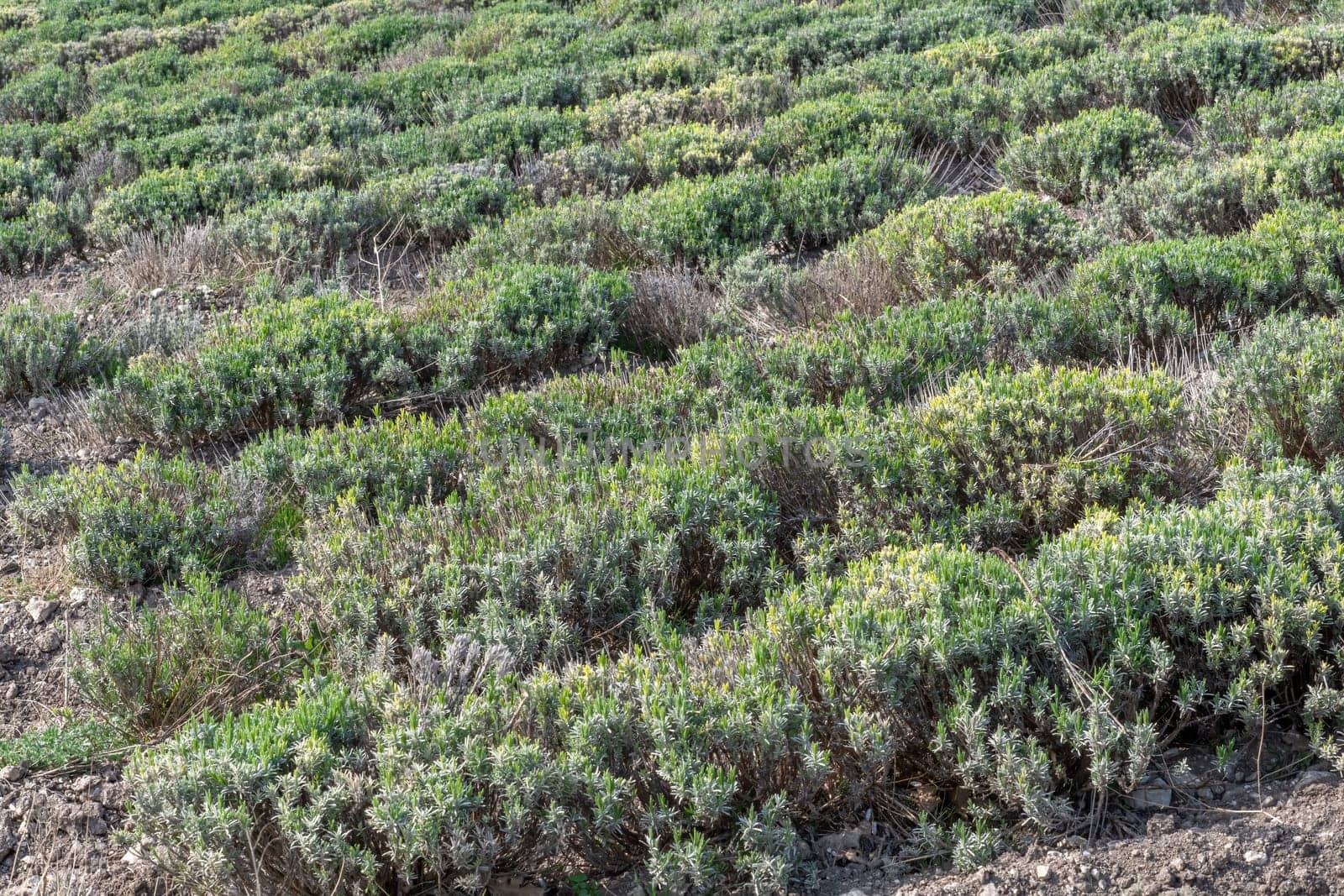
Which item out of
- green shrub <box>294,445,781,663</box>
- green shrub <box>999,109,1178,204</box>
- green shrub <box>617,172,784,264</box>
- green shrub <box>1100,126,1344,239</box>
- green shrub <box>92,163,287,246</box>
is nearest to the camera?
green shrub <box>294,445,781,663</box>

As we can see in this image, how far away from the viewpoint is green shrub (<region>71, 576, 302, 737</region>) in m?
3.62

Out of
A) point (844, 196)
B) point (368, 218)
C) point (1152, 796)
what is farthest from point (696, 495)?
point (368, 218)

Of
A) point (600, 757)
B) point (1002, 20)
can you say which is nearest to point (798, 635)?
point (600, 757)

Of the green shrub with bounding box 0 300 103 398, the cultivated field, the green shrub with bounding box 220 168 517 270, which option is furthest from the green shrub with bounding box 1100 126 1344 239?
the green shrub with bounding box 0 300 103 398

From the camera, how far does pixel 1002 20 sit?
38.2 ft

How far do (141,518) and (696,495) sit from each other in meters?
2.44

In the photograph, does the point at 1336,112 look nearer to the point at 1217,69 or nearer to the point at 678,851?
the point at 1217,69

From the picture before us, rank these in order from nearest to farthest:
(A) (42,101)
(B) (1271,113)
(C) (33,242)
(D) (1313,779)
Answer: (D) (1313,779)
(B) (1271,113)
(C) (33,242)
(A) (42,101)

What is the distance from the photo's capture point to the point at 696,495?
14.1 ft

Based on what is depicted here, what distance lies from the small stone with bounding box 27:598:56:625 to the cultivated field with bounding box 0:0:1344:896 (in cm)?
1

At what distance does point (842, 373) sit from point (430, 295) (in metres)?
2.91

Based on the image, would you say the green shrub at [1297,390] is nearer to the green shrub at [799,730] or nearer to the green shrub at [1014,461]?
the green shrub at [1014,461]

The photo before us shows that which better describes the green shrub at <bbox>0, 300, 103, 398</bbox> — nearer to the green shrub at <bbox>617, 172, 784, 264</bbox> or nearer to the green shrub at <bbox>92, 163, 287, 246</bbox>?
the green shrub at <bbox>92, 163, 287, 246</bbox>

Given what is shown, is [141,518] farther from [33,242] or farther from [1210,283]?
[1210,283]
